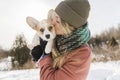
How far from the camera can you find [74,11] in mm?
1646

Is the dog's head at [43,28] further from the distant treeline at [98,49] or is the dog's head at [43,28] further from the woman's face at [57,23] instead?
the distant treeline at [98,49]

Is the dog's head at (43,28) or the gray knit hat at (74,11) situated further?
the gray knit hat at (74,11)

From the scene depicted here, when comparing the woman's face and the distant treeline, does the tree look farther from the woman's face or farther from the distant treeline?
the woman's face

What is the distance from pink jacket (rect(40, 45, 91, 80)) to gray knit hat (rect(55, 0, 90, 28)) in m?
0.12

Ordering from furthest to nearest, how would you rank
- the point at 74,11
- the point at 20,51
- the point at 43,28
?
the point at 20,51
the point at 74,11
the point at 43,28

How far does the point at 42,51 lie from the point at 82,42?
0.57ft

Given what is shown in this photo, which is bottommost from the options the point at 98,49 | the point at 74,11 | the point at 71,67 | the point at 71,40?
the point at 98,49

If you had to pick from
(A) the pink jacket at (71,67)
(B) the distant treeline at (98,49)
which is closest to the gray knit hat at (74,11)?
(A) the pink jacket at (71,67)

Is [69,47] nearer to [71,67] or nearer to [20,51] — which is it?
[71,67]

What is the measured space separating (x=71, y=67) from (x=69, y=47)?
0.09 metres

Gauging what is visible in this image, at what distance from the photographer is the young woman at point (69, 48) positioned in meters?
1.58

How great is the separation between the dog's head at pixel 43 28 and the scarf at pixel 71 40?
0.17 ft

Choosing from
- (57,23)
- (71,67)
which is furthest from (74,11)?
(71,67)

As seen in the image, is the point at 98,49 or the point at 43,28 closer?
the point at 43,28
